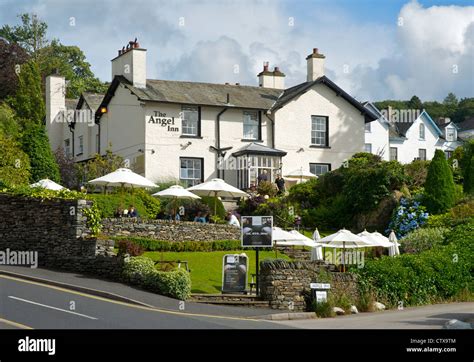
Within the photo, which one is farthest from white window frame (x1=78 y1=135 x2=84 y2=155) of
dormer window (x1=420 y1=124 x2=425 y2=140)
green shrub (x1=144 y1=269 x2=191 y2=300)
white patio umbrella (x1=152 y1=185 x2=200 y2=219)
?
dormer window (x1=420 y1=124 x2=425 y2=140)

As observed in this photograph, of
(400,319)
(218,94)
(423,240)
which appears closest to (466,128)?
(218,94)

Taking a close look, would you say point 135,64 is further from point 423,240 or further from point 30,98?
point 423,240

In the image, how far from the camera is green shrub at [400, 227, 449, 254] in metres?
34.7

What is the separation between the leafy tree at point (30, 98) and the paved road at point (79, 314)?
37926 millimetres

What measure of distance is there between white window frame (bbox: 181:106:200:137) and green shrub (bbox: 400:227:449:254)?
55.7 feet

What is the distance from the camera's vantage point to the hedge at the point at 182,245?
33062 mm

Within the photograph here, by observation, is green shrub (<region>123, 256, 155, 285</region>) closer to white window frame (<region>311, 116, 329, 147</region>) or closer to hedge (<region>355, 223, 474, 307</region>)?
hedge (<region>355, 223, 474, 307</region>)

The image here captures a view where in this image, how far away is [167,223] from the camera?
35.3 m

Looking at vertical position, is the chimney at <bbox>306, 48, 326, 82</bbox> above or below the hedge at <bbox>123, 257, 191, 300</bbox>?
above

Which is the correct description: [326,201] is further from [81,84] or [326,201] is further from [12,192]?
[81,84]

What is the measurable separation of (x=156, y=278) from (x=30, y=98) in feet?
127

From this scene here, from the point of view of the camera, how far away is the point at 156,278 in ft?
89.2

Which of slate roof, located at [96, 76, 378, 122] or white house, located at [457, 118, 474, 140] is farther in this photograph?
white house, located at [457, 118, 474, 140]
